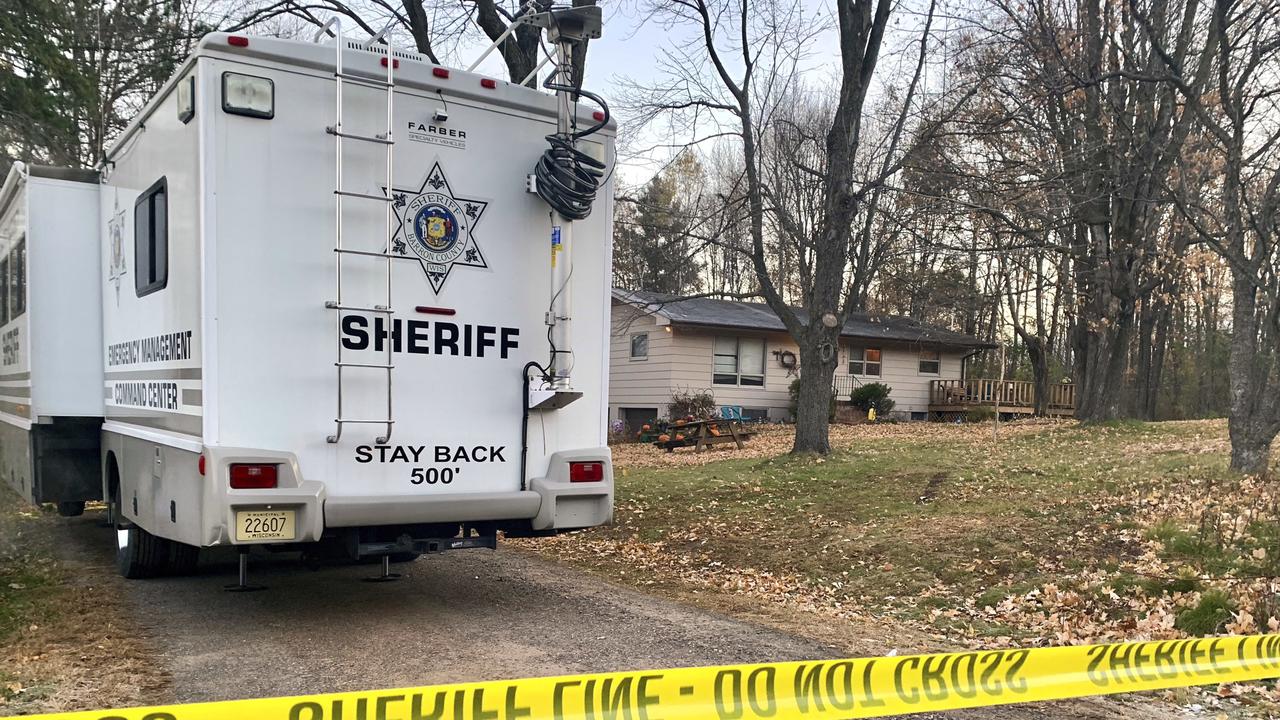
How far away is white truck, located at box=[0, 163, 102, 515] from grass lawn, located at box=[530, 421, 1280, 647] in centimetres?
424

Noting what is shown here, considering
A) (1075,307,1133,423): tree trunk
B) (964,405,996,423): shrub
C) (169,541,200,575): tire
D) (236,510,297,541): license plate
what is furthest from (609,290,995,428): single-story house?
(236,510,297,541): license plate

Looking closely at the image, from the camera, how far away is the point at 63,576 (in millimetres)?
7695

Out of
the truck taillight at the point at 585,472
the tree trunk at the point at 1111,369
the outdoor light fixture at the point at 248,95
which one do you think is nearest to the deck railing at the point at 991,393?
the tree trunk at the point at 1111,369

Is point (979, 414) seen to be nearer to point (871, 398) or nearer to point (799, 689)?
point (871, 398)

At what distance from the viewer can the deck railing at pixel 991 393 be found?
2909cm

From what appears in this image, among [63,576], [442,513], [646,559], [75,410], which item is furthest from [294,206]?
[646,559]

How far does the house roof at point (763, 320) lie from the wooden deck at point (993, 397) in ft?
5.05

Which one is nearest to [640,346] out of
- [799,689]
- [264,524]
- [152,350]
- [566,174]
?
[566,174]

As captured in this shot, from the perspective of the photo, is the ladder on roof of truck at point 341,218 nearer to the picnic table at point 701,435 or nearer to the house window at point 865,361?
the picnic table at point 701,435

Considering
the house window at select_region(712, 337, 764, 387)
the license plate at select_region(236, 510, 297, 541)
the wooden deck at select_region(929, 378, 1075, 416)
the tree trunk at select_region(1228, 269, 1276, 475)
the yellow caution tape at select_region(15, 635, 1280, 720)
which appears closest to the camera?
the yellow caution tape at select_region(15, 635, 1280, 720)

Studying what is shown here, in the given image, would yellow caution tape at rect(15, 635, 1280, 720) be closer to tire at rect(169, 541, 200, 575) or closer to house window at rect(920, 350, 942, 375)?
tire at rect(169, 541, 200, 575)

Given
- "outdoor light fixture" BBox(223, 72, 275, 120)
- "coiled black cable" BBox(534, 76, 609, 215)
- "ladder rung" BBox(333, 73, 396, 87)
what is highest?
"ladder rung" BBox(333, 73, 396, 87)

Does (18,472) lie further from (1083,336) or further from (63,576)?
(1083,336)

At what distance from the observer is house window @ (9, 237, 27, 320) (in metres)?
8.06
